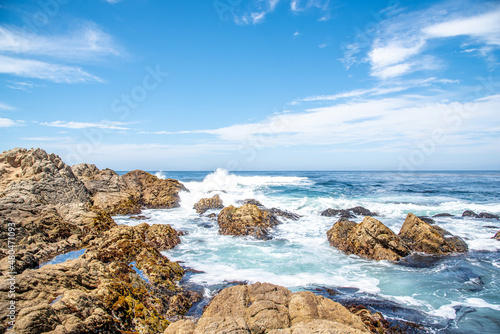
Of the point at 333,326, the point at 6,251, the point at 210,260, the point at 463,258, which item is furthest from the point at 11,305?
the point at 463,258

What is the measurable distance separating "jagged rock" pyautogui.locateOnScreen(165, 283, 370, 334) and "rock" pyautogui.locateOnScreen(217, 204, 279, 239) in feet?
29.5

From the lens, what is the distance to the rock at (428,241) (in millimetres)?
11586

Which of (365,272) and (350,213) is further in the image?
(350,213)

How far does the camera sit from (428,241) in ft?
38.5

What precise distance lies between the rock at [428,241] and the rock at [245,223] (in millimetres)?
6980

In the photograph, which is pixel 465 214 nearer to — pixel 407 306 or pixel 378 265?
pixel 378 265

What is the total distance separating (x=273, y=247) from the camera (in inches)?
502

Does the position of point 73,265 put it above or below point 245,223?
above

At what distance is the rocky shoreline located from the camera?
3955mm

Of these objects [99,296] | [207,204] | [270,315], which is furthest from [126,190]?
[270,315]

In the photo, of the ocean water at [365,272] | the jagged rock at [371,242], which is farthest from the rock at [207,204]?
the jagged rock at [371,242]

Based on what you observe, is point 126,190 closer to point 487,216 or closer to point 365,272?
point 365,272

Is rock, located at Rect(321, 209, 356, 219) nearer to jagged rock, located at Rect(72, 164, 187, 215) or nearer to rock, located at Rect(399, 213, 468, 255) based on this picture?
rock, located at Rect(399, 213, 468, 255)

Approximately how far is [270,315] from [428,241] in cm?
1062
